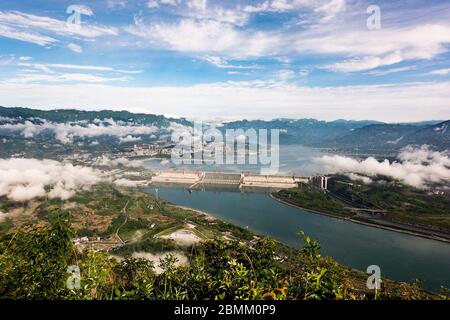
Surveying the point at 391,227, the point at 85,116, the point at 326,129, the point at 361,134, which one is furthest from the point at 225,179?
the point at 326,129

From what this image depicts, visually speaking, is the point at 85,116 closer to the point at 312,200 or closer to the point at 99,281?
the point at 312,200

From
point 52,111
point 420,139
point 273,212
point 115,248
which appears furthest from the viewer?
point 52,111

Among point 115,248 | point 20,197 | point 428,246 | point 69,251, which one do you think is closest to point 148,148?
point 20,197

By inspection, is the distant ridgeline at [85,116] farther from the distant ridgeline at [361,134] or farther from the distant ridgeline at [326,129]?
the distant ridgeline at [361,134]

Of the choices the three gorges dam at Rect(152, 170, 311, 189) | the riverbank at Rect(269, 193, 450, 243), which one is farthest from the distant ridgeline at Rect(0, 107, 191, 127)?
the riverbank at Rect(269, 193, 450, 243)

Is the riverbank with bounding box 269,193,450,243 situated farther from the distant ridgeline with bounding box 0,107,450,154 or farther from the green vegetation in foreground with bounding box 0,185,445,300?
the distant ridgeline with bounding box 0,107,450,154

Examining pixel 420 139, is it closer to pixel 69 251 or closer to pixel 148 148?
Result: pixel 148 148
